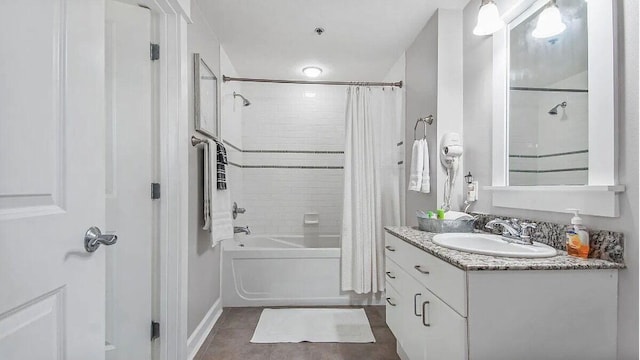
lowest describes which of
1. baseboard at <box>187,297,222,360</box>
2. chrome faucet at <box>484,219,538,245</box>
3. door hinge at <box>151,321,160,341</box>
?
baseboard at <box>187,297,222,360</box>

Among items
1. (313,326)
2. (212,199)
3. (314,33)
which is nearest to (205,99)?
(212,199)

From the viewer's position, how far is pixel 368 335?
7.37ft

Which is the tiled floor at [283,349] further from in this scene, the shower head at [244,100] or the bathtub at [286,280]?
the shower head at [244,100]

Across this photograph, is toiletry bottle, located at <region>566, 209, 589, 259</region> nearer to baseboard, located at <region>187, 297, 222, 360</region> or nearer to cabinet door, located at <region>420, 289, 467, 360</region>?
cabinet door, located at <region>420, 289, 467, 360</region>

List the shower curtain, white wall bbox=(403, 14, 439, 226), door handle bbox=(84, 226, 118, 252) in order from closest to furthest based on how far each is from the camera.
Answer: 1. door handle bbox=(84, 226, 118, 252)
2. white wall bbox=(403, 14, 439, 226)
3. the shower curtain

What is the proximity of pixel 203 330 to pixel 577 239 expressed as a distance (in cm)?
220

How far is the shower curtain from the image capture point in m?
2.72

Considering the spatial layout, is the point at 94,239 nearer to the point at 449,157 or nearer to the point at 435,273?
the point at 435,273

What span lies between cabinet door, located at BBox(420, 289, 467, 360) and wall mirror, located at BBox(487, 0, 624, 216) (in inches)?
24.9

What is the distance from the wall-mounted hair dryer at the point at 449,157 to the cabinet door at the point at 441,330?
86cm

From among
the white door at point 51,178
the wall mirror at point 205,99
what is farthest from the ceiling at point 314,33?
the white door at point 51,178

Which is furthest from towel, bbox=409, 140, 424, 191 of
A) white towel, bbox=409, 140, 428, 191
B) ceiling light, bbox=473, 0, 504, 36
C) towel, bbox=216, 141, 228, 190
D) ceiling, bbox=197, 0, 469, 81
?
towel, bbox=216, 141, 228, 190

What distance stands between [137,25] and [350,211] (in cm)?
198

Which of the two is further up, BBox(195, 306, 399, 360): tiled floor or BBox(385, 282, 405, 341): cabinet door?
BBox(385, 282, 405, 341): cabinet door
